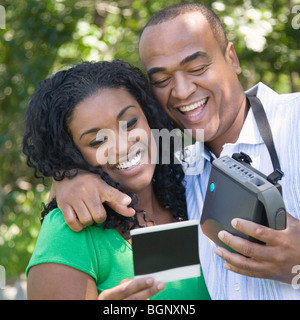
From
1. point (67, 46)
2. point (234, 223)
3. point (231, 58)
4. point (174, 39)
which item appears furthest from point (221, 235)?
point (67, 46)

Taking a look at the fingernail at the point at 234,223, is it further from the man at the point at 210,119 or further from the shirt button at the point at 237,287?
the shirt button at the point at 237,287

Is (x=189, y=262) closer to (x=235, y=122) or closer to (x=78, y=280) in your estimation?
(x=78, y=280)

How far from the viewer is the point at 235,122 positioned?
261cm

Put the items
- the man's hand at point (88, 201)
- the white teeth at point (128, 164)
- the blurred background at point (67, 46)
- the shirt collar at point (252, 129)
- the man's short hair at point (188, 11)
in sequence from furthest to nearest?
the blurred background at point (67, 46) → the man's short hair at point (188, 11) → the shirt collar at point (252, 129) → the white teeth at point (128, 164) → the man's hand at point (88, 201)

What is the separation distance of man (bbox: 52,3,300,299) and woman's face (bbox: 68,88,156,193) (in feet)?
0.51

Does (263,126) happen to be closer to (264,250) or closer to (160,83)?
(160,83)

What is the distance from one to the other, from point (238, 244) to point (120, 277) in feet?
1.65

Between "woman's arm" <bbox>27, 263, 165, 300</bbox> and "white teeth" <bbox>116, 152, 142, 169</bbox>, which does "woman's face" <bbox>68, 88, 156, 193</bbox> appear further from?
"woman's arm" <bbox>27, 263, 165, 300</bbox>

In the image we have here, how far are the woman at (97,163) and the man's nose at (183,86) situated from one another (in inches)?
5.1

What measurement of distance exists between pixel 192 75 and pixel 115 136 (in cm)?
58

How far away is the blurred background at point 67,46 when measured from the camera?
4273 millimetres

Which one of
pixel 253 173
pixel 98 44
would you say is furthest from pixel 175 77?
pixel 98 44

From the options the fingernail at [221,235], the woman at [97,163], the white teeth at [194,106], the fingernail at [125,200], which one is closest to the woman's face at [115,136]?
the woman at [97,163]

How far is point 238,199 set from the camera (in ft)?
6.13
